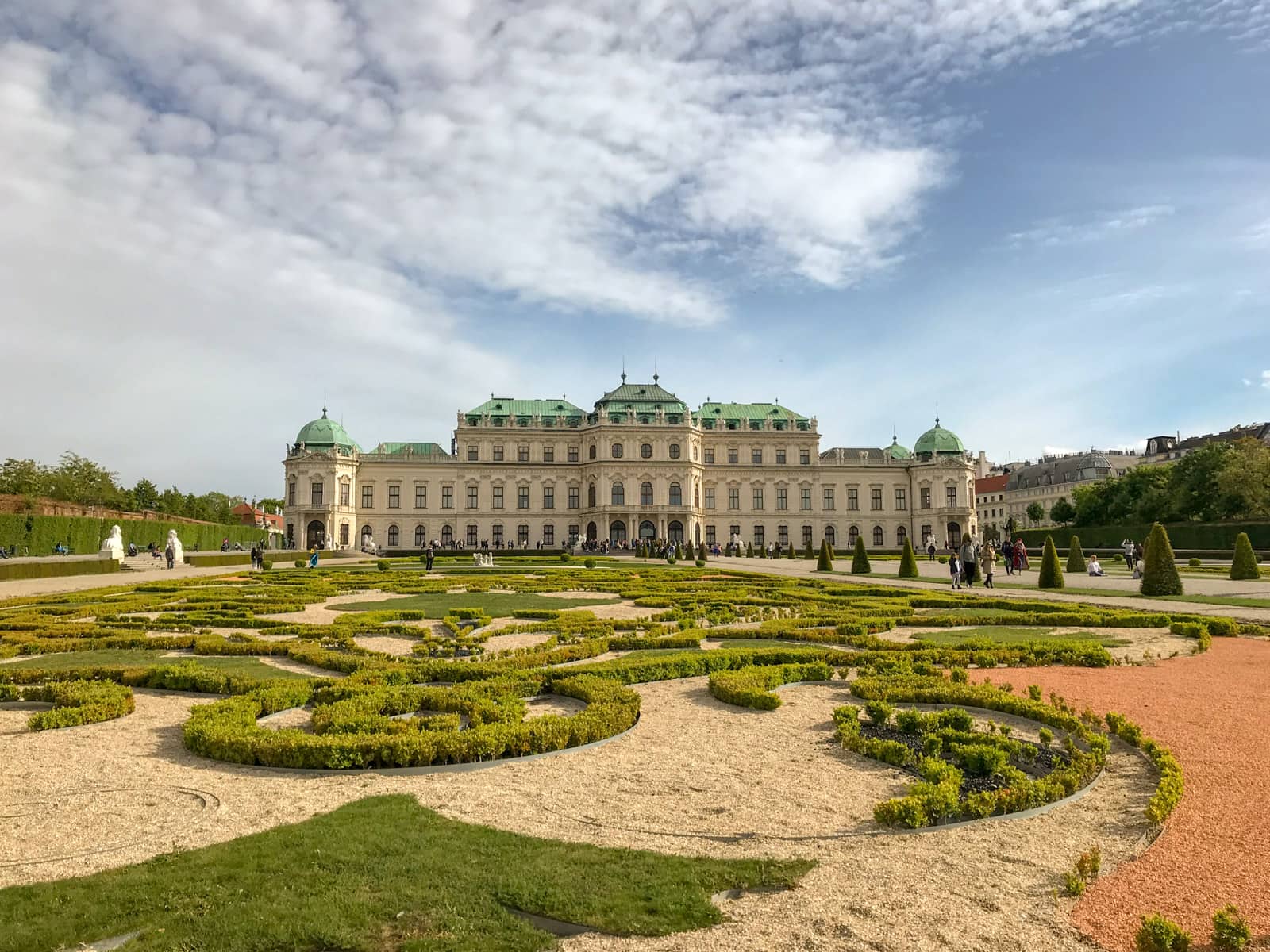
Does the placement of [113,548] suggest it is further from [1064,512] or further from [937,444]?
[1064,512]

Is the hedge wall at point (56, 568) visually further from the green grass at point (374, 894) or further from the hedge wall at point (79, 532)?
the green grass at point (374, 894)

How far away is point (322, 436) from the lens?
73.7 metres

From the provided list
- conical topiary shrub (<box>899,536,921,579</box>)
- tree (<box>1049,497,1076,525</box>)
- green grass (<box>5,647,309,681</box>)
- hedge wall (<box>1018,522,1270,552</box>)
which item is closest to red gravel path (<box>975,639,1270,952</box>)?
green grass (<box>5,647,309,681</box>)

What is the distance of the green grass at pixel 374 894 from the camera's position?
13.2ft

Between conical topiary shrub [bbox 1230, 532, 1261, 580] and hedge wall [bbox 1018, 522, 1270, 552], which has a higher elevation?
hedge wall [bbox 1018, 522, 1270, 552]

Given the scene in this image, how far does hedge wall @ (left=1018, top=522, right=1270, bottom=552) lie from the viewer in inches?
1949

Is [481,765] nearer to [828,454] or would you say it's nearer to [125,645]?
[125,645]

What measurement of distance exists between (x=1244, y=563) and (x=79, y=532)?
191 ft

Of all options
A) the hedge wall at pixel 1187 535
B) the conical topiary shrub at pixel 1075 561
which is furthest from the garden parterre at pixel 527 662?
the hedge wall at pixel 1187 535

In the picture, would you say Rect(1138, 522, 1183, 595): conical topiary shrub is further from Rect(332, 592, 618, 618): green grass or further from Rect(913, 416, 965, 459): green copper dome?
Rect(913, 416, 965, 459): green copper dome

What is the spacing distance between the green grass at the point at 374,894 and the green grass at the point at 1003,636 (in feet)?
30.6

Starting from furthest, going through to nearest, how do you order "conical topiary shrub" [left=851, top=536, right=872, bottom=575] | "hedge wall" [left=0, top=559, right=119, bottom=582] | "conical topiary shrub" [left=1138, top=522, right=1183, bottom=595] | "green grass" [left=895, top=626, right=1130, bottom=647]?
"conical topiary shrub" [left=851, top=536, right=872, bottom=575]
"hedge wall" [left=0, top=559, right=119, bottom=582]
"conical topiary shrub" [left=1138, top=522, right=1183, bottom=595]
"green grass" [left=895, top=626, right=1130, bottom=647]

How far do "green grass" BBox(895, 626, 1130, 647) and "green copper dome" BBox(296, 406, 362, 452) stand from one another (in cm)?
6586

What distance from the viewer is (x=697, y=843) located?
5.20 m
